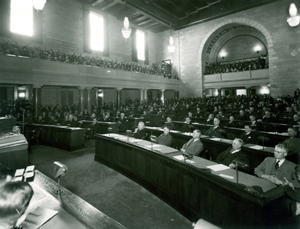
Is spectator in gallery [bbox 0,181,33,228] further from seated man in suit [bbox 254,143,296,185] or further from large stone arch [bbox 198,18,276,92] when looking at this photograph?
large stone arch [bbox 198,18,276,92]

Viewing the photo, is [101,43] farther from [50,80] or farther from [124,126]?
[124,126]

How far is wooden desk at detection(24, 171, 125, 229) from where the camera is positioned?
5.85 feet

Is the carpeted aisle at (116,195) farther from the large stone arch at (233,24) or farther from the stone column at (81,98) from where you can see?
the large stone arch at (233,24)

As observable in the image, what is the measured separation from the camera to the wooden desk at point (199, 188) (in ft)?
7.78

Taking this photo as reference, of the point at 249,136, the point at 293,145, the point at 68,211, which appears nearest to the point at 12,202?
the point at 68,211

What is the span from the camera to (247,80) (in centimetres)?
1780

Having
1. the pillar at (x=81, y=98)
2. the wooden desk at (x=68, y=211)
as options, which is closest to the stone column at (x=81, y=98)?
the pillar at (x=81, y=98)

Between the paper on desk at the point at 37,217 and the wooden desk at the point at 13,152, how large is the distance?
2.09m

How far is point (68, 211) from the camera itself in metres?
2.00

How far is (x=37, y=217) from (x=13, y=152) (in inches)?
91.4

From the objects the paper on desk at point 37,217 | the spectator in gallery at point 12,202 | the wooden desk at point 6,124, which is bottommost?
the paper on desk at point 37,217

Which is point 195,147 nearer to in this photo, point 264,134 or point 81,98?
point 264,134

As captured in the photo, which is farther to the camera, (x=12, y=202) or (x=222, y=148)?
(x=222, y=148)

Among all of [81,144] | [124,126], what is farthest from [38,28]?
[81,144]
